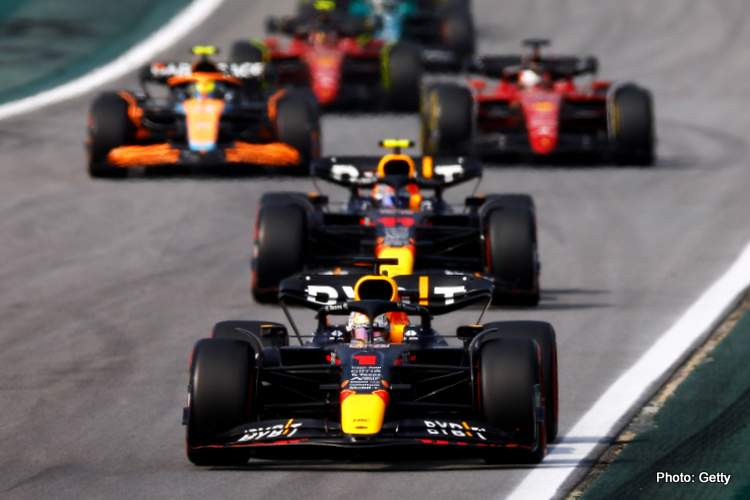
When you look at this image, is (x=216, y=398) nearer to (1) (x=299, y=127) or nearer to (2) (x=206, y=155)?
(2) (x=206, y=155)

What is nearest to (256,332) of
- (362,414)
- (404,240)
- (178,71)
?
(362,414)

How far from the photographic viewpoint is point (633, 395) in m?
15.8

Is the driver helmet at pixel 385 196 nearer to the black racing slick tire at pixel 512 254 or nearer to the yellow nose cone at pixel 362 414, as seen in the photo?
the black racing slick tire at pixel 512 254

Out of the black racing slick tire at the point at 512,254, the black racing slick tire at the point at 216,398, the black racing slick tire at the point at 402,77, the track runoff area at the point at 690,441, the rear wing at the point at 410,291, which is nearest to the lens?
the track runoff area at the point at 690,441

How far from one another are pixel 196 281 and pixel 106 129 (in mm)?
6304

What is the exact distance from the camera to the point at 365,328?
47.1ft

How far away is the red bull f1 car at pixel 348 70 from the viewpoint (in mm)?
34031

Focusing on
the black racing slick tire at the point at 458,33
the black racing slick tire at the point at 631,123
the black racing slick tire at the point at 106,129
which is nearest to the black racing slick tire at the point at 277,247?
the black racing slick tire at the point at 106,129

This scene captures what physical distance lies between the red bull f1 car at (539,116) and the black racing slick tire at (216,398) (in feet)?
49.8

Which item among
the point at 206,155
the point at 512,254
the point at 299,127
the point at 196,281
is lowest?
the point at 196,281

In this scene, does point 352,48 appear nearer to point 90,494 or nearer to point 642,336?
point 642,336

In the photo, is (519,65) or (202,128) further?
(519,65)

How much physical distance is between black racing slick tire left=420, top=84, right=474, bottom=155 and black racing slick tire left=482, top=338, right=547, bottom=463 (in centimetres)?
1512

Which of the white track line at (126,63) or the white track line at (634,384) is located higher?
the white track line at (126,63)
